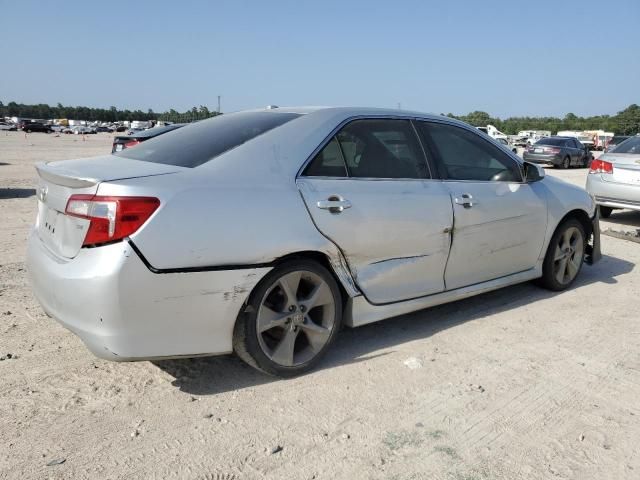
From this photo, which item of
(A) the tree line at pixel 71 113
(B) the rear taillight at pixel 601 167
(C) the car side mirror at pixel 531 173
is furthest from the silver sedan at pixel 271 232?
(A) the tree line at pixel 71 113

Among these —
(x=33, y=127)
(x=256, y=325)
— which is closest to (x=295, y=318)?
(x=256, y=325)

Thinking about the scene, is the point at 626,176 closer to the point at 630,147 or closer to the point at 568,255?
the point at 630,147

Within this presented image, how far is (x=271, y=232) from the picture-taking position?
3041mm

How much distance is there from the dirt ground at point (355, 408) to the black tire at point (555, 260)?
76 cm

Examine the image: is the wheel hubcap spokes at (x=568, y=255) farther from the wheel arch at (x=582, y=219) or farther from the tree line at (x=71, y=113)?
the tree line at (x=71, y=113)

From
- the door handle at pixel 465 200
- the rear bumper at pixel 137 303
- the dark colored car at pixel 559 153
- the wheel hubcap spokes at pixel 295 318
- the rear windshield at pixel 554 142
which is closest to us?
the rear bumper at pixel 137 303

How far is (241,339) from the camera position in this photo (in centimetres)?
312

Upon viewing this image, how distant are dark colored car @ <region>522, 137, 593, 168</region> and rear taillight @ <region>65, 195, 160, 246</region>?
24.1m

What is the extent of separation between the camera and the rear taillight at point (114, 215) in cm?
268

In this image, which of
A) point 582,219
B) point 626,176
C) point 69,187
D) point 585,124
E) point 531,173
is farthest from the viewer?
point 585,124

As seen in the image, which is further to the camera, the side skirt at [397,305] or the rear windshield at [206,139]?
the side skirt at [397,305]

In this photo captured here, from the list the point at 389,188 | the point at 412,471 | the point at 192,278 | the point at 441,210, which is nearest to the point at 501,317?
the point at 441,210

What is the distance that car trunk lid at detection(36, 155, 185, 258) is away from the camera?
2.82 meters

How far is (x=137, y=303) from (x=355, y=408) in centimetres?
127
